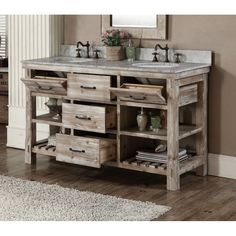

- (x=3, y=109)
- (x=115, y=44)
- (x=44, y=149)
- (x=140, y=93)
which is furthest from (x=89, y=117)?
(x=3, y=109)

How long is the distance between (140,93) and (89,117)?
1.51 ft

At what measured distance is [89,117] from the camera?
11.6 ft

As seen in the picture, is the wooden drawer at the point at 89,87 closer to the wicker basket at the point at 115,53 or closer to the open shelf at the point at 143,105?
the open shelf at the point at 143,105

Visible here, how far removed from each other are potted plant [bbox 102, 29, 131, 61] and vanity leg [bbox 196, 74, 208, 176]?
675mm

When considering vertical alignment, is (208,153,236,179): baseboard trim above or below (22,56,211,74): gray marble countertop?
below

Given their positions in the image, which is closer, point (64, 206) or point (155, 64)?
point (64, 206)

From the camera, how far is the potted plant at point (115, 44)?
3898 mm

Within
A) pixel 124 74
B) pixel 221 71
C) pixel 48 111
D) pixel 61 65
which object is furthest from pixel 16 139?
pixel 221 71

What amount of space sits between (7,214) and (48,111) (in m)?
1.66

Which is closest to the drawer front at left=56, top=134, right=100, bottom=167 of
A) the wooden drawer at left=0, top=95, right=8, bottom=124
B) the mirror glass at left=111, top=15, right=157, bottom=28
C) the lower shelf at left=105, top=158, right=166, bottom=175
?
the lower shelf at left=105, top=158, right=166, bottom=175

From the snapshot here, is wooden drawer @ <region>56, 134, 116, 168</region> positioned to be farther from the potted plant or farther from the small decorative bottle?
the potted plant

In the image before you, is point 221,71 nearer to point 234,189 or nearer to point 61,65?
point 234,189

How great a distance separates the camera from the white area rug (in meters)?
2.79

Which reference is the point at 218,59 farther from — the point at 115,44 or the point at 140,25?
the point at 115,44
